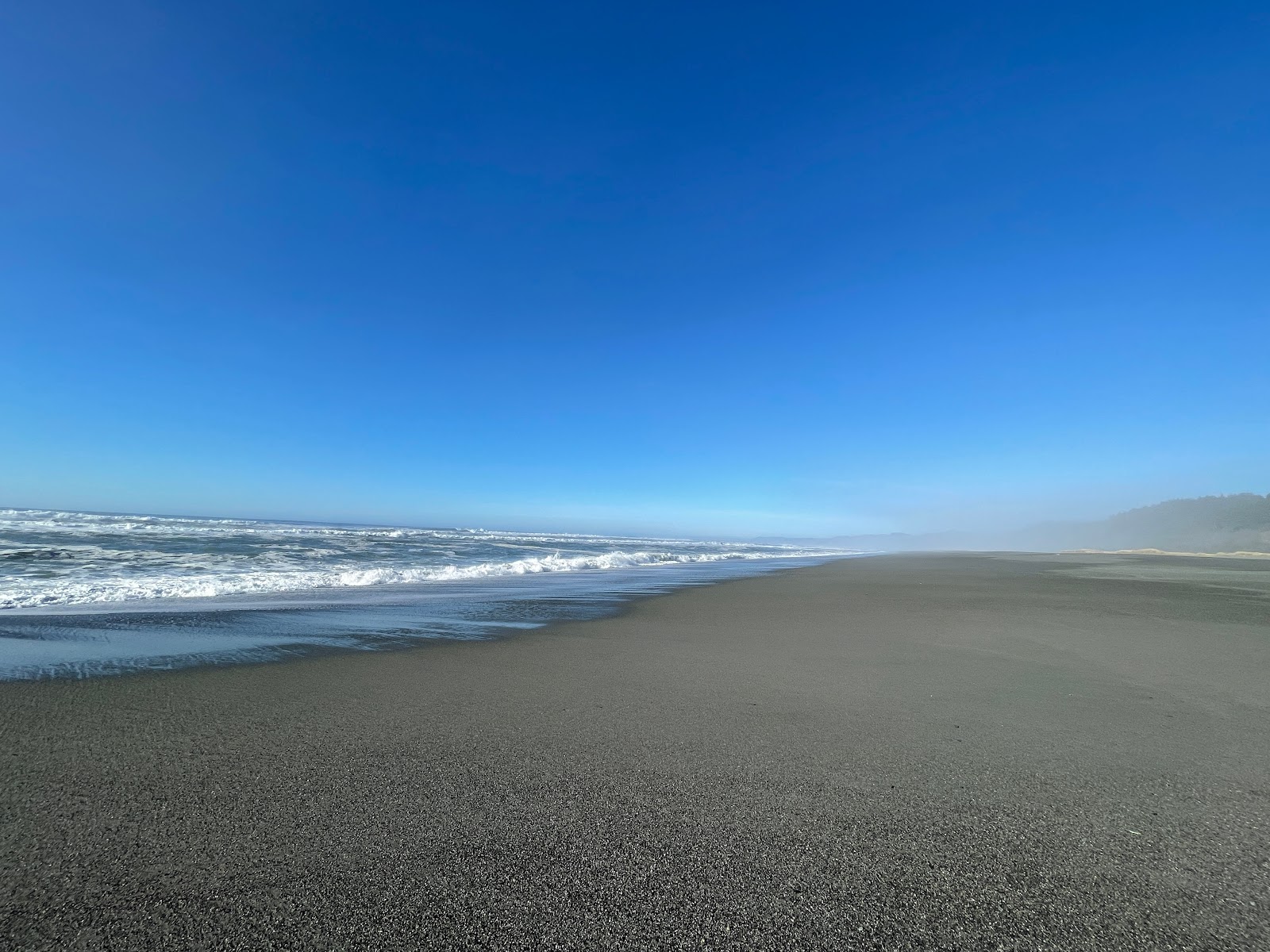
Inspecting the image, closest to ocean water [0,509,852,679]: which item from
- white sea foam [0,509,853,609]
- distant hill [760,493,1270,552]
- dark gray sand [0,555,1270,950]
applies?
white sea foam [0,509,853,609]

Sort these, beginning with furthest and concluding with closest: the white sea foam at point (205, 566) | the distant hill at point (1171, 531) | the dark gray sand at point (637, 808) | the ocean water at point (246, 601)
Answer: the distant hill at point (1171, 531) < the white sea foam at point (205, 566) < the ocean water at point (246, 601) < the dark gray sand at point (637, 808)

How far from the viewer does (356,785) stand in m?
2.66

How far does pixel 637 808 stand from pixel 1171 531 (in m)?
106

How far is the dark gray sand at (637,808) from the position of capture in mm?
1754

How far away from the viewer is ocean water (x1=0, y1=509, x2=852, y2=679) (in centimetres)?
558

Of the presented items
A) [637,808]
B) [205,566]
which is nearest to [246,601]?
[205,566]

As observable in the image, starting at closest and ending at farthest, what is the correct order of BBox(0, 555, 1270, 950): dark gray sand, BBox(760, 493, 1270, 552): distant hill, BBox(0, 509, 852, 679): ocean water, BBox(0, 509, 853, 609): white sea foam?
1. BBox(0, 555, 1270, 950): dark gray sand
2. BBox(0, 509, 852, 679): ocean water
3. BBox(0, 509, 853, 609): white sea foam
4. BBox(760, 493, 1270, 552): distant hill

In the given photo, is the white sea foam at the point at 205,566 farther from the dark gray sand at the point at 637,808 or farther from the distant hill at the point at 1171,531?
the distant hill at the point at 1171,531

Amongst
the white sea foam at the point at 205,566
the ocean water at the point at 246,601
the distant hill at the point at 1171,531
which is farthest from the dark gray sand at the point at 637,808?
the distant hill at the point at 1171,531

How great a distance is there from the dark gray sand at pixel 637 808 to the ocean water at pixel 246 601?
4.11 feet

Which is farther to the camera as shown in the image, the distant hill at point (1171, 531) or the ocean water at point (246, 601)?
the distant hill at point (1171, 531)

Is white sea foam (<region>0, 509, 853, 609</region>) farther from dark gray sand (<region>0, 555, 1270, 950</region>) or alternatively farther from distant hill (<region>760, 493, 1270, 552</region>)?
distant hill (<region>760, 493, 1270, 552</region>)

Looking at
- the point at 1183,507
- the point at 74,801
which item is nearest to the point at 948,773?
the point at 74,801

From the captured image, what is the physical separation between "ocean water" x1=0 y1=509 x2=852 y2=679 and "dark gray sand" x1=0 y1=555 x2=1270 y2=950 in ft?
4.11
